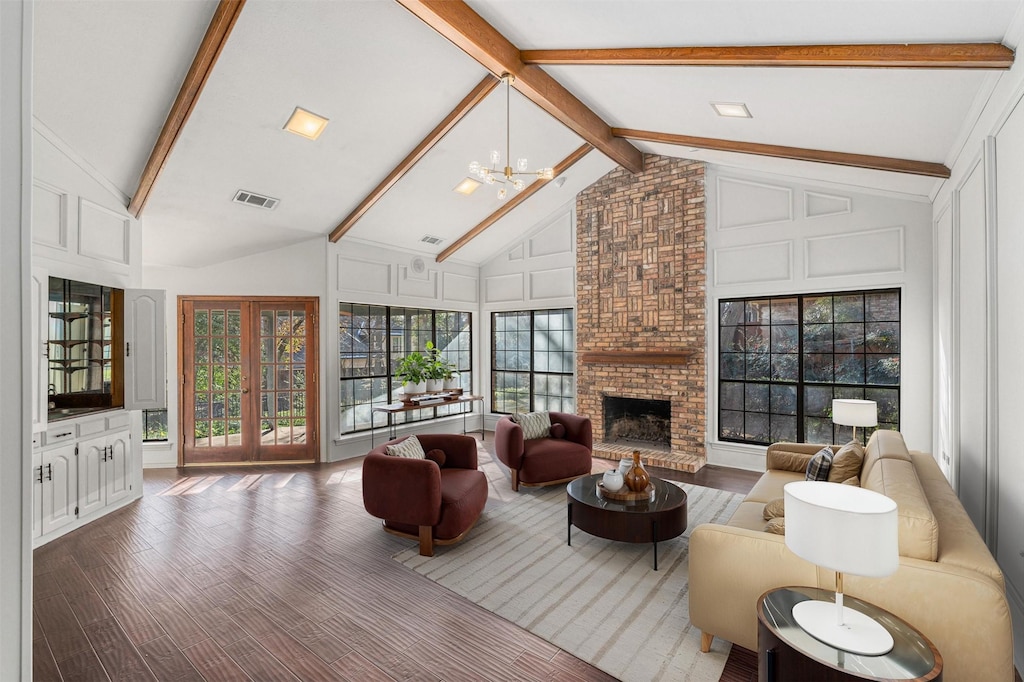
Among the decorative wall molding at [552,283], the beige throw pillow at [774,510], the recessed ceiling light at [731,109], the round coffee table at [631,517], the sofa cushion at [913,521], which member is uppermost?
the recessed ceiling light at [731,109]

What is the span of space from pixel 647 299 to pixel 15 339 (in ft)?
21.0

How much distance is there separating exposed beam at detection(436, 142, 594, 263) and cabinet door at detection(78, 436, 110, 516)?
15.8 feet

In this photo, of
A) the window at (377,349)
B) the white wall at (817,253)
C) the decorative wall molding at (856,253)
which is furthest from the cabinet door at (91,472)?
the decorative wall molding at (856,253)

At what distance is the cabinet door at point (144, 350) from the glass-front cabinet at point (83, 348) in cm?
14

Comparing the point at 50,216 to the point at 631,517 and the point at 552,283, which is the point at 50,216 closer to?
the point at 631,517

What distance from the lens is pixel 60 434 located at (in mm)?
4074

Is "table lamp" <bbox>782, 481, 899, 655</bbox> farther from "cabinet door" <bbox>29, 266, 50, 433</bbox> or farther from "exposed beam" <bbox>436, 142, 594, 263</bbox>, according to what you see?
"cabinet door" <bbox>29, 266, 50, 433</bbox>

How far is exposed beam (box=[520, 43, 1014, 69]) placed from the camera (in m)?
2.48

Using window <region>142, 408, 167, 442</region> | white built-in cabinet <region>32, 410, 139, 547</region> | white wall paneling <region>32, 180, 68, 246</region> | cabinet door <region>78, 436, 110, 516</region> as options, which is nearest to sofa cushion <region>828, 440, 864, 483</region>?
white built-in cabinet <region>32, 410, 139, 547</region>

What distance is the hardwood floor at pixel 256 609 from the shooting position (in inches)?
98.7

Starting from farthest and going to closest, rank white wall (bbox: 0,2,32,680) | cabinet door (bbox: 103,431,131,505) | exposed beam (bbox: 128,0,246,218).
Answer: cabinet door (bbox: 103,431,131,505) → exposed beam (bbox: 128,0,246,218) → white wall (bbox: 0,2,32,680)

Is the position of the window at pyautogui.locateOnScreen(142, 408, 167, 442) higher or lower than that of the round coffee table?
higher

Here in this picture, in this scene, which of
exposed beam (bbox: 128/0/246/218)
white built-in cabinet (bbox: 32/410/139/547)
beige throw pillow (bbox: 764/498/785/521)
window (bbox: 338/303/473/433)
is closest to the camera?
beige throw pillow (bbox: 764/498/785/521)

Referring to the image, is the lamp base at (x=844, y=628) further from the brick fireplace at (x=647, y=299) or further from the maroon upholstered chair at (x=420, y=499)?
the brick fireplace at (x=647, y=299)
